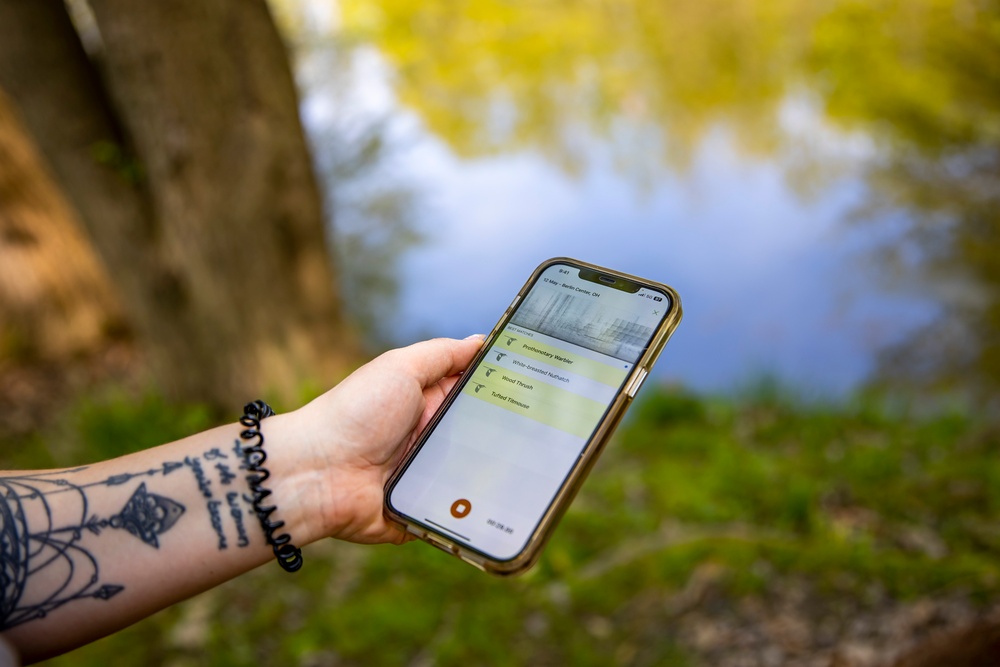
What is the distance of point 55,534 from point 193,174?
99.5 inches

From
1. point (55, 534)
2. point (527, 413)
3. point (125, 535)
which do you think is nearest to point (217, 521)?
point (125, 535)

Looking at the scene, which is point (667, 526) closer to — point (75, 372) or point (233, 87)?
point (233, 87)

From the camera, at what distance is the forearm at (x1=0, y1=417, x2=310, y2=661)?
1446 mm

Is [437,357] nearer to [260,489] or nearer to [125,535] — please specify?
[260,489]

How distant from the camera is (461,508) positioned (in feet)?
5.18

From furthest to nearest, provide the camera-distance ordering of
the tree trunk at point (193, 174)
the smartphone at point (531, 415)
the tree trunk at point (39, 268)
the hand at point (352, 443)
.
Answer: the tree trunk at point (39, 268) < the tree trunk at point (193, 174) < the hand at point (352, 443) < the smartphone at point (531, 415)

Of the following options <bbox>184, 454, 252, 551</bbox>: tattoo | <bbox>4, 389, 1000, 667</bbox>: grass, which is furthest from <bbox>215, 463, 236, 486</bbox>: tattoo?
<bbox>4, 389, 1000, 667</bbox>: grass

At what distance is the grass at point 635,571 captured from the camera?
8.75 ft

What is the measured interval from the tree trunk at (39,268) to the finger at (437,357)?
4693mm

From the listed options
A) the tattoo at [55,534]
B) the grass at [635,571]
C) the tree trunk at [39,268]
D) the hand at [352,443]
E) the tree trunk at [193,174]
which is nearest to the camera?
the tattoo at [55,534]

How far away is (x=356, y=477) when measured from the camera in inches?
67.1

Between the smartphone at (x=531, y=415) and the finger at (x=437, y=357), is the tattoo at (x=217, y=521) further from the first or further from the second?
the finger at (x=437, y=357)

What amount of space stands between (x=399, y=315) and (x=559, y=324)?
5.10 meters

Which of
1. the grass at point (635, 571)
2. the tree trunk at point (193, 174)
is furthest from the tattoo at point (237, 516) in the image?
the tree trunk at point (193, 174)
